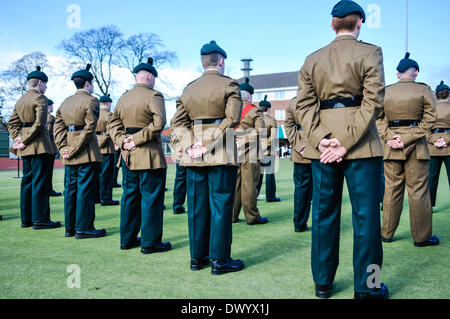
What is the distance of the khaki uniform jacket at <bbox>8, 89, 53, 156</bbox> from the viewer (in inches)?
242

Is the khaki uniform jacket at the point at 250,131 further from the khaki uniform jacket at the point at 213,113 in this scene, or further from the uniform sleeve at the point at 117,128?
the khaki uniform jacket at the point at 213,113

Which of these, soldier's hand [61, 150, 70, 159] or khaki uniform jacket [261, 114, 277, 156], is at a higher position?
khaki uniform jacket [261, 114, 277, 156]

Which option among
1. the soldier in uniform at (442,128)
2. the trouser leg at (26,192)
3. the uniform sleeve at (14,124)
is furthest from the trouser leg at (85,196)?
the soldier in uniform at (442,128)

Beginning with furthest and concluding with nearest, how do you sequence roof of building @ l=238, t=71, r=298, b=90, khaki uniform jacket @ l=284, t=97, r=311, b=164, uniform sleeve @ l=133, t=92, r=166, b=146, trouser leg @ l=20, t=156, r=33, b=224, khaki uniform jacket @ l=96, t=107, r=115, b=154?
Answer: roof of building @ l=238, t=71, r=298, b=90 < khaki uniform jacket @ l=96, t=107, r=115, b=154 < trouser leg @ l=20, t=156, r=33, b=224 < khaki uniform jacket @ l=284, t=97, r=311, b=164 < uniform sleeve @ l=133, t=92, r=166, b=146

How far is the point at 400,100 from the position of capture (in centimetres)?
494

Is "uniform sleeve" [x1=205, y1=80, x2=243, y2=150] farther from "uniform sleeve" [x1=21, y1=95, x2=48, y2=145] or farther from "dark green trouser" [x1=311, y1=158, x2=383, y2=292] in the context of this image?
"uniform sleeve" [x1=21, y1=95, x2=48, y2=145]

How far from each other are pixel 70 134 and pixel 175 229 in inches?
80.6

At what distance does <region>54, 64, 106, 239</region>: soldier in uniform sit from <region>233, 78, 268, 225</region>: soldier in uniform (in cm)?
217

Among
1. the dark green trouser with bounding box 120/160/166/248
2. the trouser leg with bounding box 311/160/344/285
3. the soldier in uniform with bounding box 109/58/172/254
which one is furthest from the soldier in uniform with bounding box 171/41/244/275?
the trouser leg with bounding box 311/160/344/285

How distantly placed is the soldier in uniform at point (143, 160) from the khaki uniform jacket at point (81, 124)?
0.71 meters

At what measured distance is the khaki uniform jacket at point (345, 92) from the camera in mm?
3023

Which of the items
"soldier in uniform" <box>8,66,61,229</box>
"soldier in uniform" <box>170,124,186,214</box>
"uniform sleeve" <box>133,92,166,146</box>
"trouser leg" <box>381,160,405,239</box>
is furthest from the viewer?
"soldier in uniform" <box>170,124,186,214</box>
